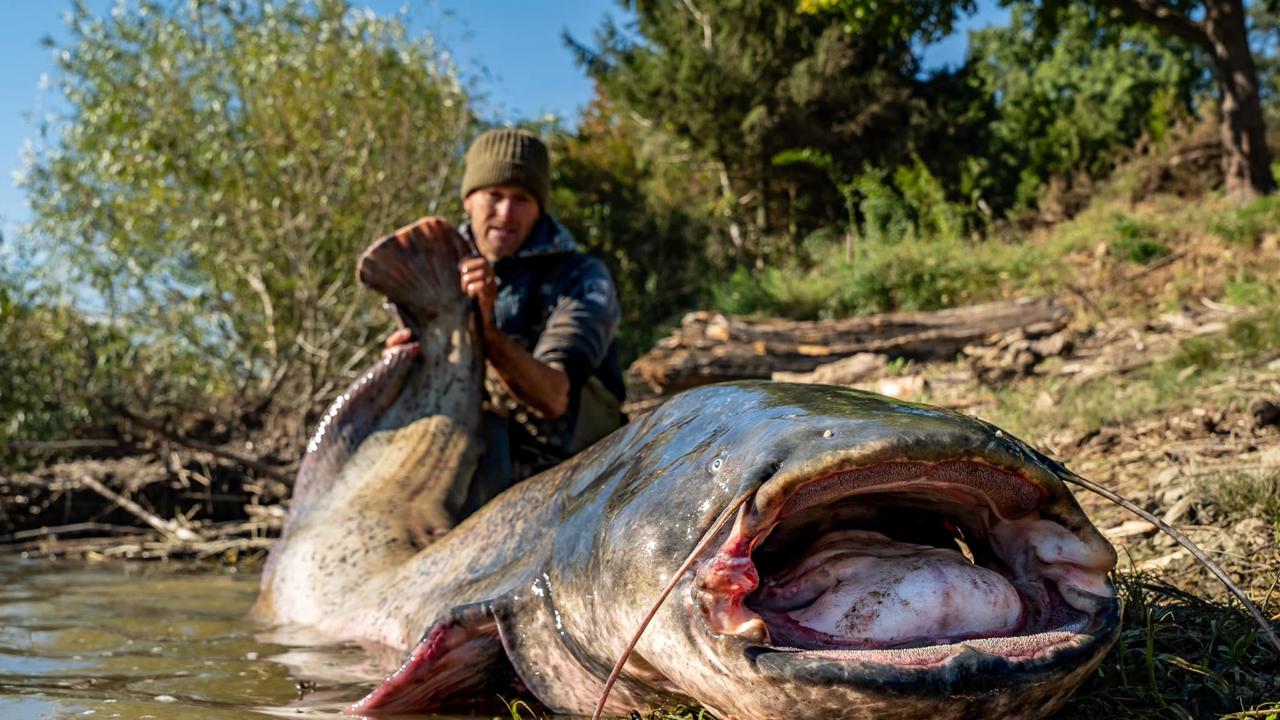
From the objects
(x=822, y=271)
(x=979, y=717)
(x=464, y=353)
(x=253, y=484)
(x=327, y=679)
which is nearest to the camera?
(x=979, y=717)

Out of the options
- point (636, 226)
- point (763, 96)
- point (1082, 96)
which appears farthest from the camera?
point (1082, 96)

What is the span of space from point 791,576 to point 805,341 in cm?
638

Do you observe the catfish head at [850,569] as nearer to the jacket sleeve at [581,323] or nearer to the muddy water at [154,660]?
the muddy water at [154,660]

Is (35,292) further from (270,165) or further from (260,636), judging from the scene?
(260,636)

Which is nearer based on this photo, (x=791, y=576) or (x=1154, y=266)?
(x=791, y=576)

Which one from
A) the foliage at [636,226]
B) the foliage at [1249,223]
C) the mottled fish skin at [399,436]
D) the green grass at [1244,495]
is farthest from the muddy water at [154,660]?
the foliage at [636,226]

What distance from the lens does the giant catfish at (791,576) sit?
1.27 m

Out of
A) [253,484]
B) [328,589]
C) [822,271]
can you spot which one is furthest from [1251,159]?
[328,589]

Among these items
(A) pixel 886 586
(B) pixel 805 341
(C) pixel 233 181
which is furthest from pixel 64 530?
(A) pixel 886 586

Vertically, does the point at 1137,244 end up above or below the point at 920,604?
above

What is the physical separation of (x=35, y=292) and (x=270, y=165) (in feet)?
6.13

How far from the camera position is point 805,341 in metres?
7.73

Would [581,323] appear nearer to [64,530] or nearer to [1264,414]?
[1264,414]

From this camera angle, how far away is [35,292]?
23.4 ft
